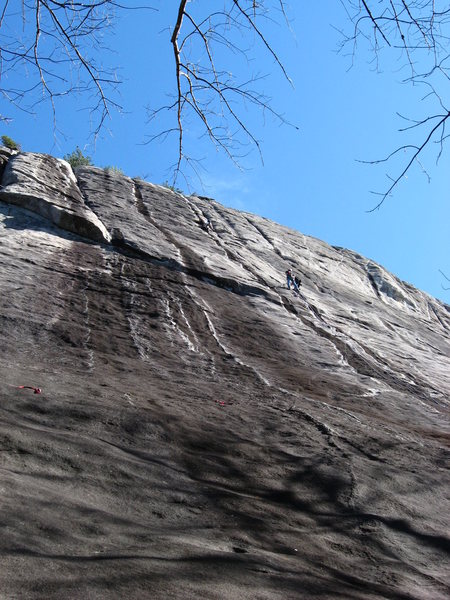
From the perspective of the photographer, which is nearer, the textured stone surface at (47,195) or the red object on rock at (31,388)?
the red object on rock at (31,388)

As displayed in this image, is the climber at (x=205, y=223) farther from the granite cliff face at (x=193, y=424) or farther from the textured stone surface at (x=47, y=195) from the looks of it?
the textured stone surface at (x=47, y=195)

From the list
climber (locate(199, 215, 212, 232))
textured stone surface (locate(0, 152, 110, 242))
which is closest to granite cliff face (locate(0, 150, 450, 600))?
textured stone surface (locate(0, 152, 110, 242))

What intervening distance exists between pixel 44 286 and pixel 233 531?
1056cm

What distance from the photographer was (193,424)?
765cm

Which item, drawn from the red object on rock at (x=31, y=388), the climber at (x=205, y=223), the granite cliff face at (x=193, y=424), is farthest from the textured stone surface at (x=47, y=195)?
the red object on rock at (x=31, y=388)

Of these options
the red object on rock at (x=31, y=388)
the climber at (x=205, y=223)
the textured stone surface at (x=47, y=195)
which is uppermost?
the climber at (x=205, y=223)

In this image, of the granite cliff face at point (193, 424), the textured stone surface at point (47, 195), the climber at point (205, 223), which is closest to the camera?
the granite cliff face at point (193, 424)

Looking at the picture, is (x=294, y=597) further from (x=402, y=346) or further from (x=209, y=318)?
(x=402, y=346)

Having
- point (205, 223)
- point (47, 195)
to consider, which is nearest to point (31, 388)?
point (47, 195)

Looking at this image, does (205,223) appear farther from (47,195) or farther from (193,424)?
(193,424)

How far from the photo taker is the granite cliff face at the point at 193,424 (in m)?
4.05

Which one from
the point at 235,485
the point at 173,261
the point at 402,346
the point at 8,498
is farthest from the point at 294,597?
the point at 402,346

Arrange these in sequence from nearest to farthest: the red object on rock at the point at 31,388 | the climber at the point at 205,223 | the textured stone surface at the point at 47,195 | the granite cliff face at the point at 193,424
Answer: the granite cliff face at the point at 193,424
the red object on rock at the point at 31,388
the textured stone surface at the point at 47,195
the climber at the point at 205,223

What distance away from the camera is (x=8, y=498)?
13.9ft
